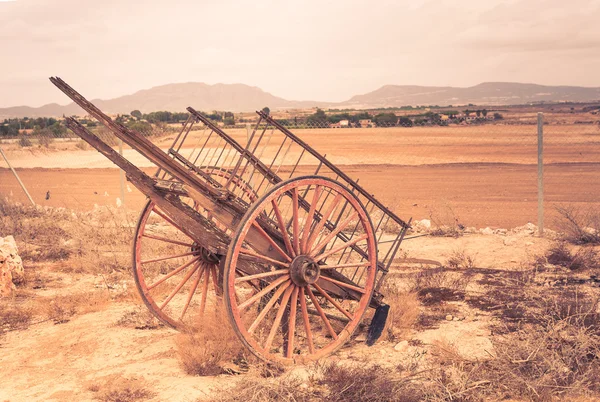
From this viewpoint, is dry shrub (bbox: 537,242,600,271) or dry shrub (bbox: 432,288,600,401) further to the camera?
dry shrub (bbox: 537,242,600,271)

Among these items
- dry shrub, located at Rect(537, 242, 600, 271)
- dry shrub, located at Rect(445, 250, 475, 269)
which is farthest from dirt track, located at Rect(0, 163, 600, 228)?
dry shrub, located at Rect(537, 242, 600, 271)

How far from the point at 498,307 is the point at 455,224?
5.03 metres

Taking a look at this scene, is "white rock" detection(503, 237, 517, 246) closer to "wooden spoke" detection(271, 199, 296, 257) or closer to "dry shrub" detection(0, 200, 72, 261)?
"wooden spoke" detection(271, 199, 296, 257)

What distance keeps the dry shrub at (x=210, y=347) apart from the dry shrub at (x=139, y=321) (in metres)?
1.11

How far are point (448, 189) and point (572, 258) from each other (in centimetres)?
878

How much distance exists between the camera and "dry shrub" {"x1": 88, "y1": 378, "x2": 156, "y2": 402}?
4.42 metres

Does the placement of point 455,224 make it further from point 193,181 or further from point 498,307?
point 193,181

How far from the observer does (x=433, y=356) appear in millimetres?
5008

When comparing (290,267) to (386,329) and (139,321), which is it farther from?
(139,321)

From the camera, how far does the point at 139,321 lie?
6.42 m

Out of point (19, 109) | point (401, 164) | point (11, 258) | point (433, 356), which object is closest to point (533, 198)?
point (401, 164)

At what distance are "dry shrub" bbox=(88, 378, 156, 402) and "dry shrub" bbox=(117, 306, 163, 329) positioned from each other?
149 centimetres

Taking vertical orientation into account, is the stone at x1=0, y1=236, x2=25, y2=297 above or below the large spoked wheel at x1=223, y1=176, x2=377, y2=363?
below

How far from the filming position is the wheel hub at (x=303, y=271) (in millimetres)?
4682
